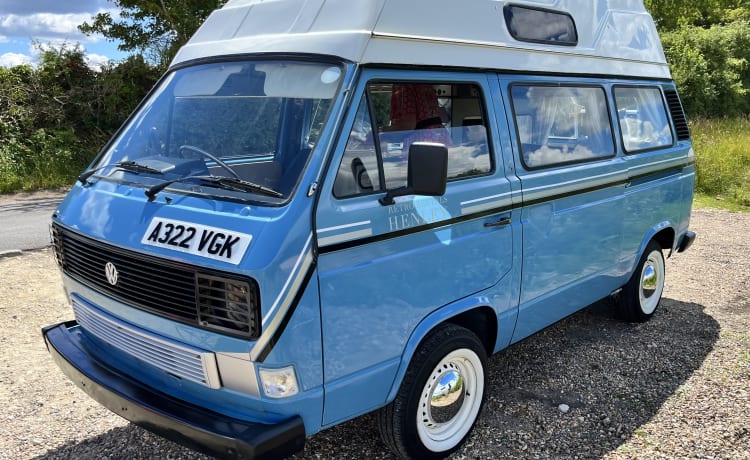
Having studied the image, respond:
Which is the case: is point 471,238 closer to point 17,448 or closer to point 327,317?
point 327,317

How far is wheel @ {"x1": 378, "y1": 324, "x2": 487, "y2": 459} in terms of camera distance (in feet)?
10.3

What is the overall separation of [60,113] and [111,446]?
1373 cm

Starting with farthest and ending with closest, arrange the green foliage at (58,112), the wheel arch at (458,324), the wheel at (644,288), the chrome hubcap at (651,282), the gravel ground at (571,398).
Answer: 1. the green foliage at (58,112)
2. the chrome hubcap at (651,282)
3. the wheel at (644,288)
4. the gravel ground at (571,398)
5. the wheel arch at (458,324)

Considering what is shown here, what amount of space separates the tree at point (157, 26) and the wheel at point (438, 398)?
15026 mm

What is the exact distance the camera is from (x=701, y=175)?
12.3m

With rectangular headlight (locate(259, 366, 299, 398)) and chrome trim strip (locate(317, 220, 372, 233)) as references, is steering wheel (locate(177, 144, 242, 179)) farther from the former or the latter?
rectangular headlight (locate(259, 366, 299, 398))

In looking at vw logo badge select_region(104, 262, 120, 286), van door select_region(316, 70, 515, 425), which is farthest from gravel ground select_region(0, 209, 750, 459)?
vw logo badge select_region(104, 262, 120, 286)

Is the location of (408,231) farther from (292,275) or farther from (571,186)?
(571,186)

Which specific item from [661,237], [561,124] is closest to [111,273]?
[561,124]

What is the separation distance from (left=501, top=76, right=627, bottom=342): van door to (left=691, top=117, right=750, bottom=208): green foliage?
319 inches

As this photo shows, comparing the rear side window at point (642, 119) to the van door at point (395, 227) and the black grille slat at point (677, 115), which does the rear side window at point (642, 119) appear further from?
the van door at point (395, 227)

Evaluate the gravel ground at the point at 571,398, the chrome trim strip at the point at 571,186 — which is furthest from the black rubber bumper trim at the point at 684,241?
the chrome trim strip at the point at 571,186

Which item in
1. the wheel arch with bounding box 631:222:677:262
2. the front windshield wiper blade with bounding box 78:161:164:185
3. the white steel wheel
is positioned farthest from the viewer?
the wheel arch with bounding box 631:222:677:262

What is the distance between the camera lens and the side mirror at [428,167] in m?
2.71
